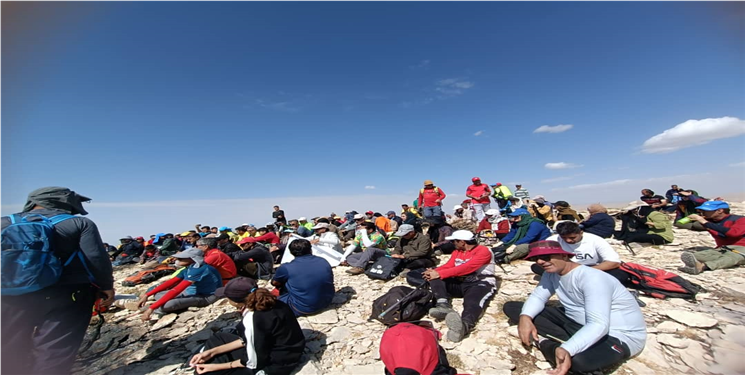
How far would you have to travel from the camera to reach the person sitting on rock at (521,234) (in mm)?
7504

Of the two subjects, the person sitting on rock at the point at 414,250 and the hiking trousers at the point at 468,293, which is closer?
the hiking trousers at the point at 468,293

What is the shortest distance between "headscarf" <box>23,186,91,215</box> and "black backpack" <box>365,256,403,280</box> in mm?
5811

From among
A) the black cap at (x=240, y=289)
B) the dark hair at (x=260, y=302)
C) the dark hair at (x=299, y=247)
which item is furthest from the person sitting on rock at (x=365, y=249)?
the dark hair at (x=260, y=302)

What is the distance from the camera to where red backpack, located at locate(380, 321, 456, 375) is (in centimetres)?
280

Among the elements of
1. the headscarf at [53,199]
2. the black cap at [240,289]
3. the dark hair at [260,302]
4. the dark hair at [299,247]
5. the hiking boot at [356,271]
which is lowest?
the hiking boot at [356,271]

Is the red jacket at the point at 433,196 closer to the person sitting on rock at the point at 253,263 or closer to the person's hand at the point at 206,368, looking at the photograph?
the person sitting on rock at the point at 253,263

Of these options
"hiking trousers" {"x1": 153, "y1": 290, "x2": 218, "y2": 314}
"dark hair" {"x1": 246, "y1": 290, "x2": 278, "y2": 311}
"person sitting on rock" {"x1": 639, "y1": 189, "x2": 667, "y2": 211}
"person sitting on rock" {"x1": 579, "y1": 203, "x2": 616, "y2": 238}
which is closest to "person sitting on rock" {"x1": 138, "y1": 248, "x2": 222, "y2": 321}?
"hiking trousers" {"x1": 153, "y1": 290, "x2": 218, "y2": 314}

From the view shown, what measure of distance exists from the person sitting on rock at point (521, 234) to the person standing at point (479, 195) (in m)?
3.97

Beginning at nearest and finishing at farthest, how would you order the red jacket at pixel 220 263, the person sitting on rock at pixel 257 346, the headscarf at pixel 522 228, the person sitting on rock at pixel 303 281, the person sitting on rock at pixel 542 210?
the person sitting on rock at pixel 257 346
the person sitting on rock at pixel 303 281
the red jacket at pixel 220 263
the headscarf at pixel 522 228
the person sitting on rock at pixel 542 210

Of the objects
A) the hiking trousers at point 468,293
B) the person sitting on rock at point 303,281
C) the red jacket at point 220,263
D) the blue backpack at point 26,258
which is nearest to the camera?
the blue backpack at point 26,258

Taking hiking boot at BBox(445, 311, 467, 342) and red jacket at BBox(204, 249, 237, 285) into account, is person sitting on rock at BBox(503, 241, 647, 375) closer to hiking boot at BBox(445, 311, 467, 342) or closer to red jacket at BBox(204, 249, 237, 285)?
hiking boot at BBox(445, 311, 467, 342)

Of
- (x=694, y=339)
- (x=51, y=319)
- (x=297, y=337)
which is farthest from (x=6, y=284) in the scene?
(x=694, y=339)

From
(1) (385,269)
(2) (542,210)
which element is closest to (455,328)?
(1) (385,269)

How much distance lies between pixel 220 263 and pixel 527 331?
6517 millimetres
